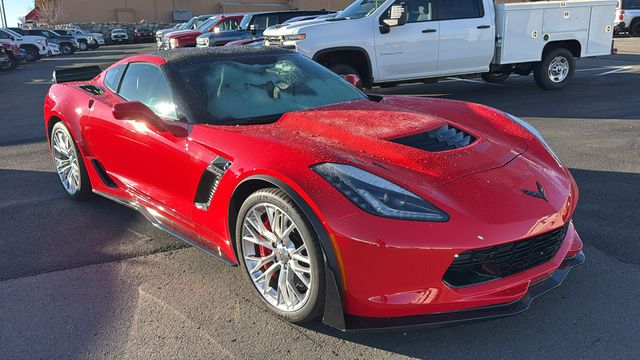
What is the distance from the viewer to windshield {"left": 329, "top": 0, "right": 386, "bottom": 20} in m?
9.12

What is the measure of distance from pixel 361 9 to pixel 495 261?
784cm

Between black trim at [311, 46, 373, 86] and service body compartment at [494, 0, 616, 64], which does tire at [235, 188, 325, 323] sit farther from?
service body compartment at [494, 0, 616, 64]

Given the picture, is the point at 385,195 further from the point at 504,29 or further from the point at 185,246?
the point at 504,29

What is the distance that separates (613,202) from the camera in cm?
420

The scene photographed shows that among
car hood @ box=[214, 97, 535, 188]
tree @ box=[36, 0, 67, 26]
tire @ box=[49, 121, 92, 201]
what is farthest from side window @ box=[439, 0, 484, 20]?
tree @ box=[36, 0, 67, 26]

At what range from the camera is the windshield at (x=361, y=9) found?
912 centimetres

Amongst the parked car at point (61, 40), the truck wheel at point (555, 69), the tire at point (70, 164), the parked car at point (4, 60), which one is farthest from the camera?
the parked car at point (61, 40)

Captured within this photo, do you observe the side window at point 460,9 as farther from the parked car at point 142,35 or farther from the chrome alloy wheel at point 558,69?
the parked car at point 142,35

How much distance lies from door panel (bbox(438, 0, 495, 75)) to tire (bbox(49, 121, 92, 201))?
6.61 m

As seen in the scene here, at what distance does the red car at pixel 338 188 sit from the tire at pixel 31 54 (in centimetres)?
2820

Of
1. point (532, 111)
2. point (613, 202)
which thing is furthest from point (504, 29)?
point (613, 202)

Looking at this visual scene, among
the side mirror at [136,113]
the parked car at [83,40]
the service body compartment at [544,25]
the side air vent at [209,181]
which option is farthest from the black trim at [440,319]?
the parked car at [83,40]

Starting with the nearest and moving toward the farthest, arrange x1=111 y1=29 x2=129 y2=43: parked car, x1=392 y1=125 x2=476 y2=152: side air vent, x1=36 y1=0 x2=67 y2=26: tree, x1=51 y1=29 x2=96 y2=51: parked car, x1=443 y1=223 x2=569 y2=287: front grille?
x1=443 y1=223 x2=569 y2=287: front grille, x1=392 y1=125 x2=476 y2=152: side air vent, x1=51 y1=29 x2=96 y2=51: parked car, x1=111 y1=29 x2=129 y2=43: parked car, x1=36 y1=0 x2=67 y2=26: tree

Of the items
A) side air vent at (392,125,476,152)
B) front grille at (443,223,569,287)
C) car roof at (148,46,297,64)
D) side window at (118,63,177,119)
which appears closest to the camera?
front grille at (443,223,569,287)
